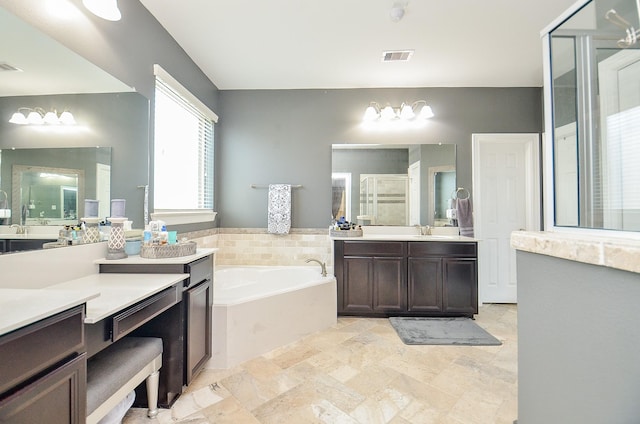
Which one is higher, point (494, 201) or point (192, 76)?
point (192, 76)

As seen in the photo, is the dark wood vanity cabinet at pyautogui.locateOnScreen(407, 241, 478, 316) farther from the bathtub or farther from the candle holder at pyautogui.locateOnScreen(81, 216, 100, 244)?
the candle holder at pyautogui.locateOnScreen(81, 216, 100, 244)

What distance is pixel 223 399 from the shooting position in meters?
1.69

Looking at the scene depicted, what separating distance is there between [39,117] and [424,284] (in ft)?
10.6

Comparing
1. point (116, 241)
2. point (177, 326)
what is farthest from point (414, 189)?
point (116, 241)

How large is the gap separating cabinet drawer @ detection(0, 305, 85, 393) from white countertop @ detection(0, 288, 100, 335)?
0.09ft

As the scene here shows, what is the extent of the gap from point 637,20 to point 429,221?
267 cm

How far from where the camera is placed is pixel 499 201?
3473 millimetres

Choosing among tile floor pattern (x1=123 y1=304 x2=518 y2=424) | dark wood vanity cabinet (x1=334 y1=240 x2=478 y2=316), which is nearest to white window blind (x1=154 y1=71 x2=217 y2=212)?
tile floor pattern (x1=123 y1=304 x2=518 y2=424)

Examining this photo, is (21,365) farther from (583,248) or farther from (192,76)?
(192,76)

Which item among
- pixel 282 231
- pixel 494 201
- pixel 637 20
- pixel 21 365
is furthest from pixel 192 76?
pixel 494 201

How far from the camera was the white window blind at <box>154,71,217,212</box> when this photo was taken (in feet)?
7.68

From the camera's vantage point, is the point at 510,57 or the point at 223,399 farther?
the point at 510,57

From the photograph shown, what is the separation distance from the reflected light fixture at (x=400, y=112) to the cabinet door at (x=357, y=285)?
1762 mm

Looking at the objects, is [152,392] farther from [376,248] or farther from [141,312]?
[376,248]
